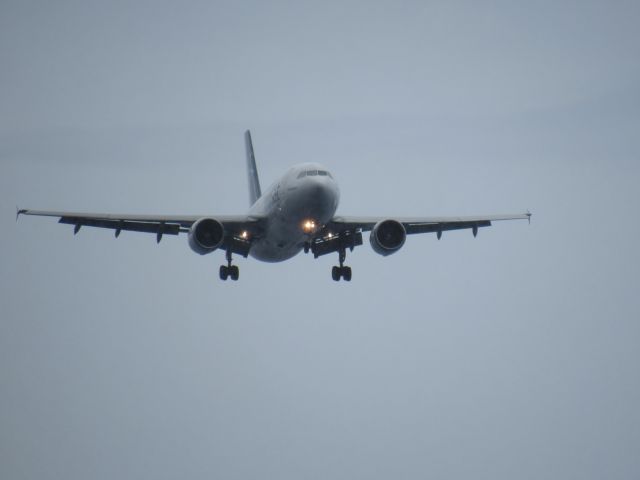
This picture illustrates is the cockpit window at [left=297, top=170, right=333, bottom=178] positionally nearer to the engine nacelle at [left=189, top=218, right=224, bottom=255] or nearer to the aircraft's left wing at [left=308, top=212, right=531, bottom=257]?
the aircraft's left wing at [left=308, top=212, right=531, bottom=257]

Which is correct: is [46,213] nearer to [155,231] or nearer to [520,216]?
[155,231]

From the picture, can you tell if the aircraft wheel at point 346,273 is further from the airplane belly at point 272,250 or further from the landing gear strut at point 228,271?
the landing gear strut at point 228,271

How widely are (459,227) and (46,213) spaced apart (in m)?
20.8

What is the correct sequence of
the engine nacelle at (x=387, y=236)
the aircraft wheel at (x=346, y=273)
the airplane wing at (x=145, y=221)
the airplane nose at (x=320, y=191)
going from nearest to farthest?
the airplane nose at (x=320, y=191) < the engine nacelle at (x=387, y=236) < the airplane wing at (x=145, y=221) < the aircraft wheel at (x=346, y=273)

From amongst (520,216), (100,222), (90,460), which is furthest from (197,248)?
(90,460)

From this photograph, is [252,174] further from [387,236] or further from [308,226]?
[308,226]

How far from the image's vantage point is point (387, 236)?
33125mm

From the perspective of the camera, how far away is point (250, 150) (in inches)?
2157

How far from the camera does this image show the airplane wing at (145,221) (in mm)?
33906

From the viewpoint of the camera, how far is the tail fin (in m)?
49.0

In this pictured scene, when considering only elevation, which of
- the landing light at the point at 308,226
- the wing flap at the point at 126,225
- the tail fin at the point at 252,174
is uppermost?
the tail fin at the point at 252,174

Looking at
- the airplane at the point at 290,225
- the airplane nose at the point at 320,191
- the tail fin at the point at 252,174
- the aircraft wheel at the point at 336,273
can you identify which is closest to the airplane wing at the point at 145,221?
the airplane at the point at 290,225

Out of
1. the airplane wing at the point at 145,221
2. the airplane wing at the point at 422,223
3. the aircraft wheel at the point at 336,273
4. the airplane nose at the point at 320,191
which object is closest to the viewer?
the airplane nose at the point at 320,191

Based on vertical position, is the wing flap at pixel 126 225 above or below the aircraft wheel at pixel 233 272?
above
